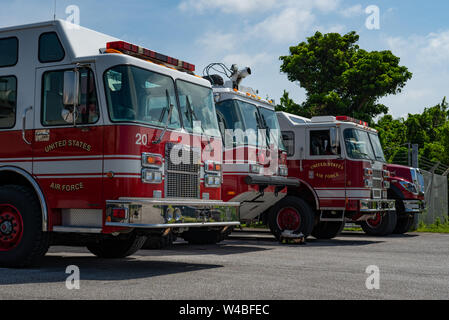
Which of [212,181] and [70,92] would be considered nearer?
[70,92]

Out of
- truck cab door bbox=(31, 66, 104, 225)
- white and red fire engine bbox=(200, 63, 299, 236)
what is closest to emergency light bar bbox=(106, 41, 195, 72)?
truck cab door bbox=(31, 66, 104, 225)

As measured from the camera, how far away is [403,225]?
765 inches

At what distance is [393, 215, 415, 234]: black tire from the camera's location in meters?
19.3

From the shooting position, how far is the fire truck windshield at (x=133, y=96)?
26.3 ft

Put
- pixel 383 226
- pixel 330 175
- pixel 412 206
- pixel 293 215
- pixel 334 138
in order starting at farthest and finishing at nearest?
pixel 412 206 < pixel 383 226 < pixel 330 175 < pixel 293 215 < pixel 334 138

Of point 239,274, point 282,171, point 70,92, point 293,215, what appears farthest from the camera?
point 293,215

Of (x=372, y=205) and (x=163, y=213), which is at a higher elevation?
(x=372, y=205)

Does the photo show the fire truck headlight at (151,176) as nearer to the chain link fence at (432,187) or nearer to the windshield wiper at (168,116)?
the windshield wiper at (168,116)

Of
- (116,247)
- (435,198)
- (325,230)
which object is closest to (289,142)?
(325,230)

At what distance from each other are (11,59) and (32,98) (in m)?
0.77

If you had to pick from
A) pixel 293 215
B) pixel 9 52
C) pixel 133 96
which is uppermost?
pixel 9 52

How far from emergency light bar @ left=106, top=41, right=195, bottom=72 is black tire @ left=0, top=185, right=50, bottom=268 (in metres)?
2.34

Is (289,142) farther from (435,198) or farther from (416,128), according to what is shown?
(416,128)

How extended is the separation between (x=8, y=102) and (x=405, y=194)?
12.9 m
